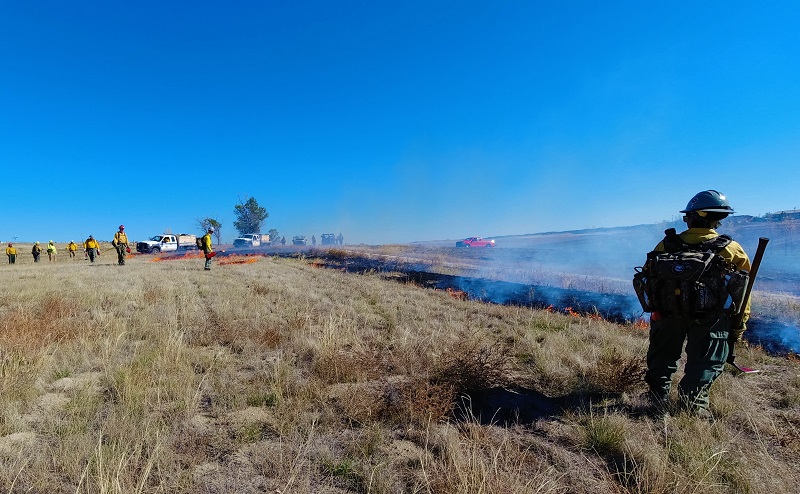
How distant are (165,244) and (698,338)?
41.7 metres

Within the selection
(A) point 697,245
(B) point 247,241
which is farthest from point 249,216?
(A) point 697,245

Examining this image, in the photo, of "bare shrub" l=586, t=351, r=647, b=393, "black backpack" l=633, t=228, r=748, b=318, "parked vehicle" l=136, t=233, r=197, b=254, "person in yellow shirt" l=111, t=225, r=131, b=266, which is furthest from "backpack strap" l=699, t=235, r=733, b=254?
"parked vehicle" l=136, t=233, r=197, b=254

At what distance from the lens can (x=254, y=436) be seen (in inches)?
103

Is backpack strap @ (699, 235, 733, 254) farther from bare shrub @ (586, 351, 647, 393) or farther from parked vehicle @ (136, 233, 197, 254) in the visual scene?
parked vehicle @ (136, 233, 197, 254)

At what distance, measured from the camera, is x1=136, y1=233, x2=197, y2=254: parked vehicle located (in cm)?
3334

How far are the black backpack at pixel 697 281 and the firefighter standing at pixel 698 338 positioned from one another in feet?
0.27

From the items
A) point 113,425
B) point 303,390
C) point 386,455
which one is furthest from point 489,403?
point 113,425

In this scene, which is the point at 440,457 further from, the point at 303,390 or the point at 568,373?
the point at 568,373

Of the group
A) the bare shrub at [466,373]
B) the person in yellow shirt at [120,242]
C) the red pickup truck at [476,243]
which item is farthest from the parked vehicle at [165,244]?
the bare shrub at [466,373]

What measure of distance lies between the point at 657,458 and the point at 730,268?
5.84 feet

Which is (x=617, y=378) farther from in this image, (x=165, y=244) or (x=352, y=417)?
(x=165, y=244)

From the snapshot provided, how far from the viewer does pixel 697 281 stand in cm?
281

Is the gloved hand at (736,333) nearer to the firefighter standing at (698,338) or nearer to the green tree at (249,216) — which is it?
the firefighter standing at (698,338)

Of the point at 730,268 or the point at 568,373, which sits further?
the point at 568,373
